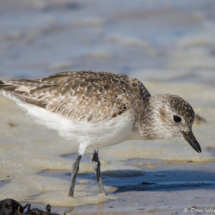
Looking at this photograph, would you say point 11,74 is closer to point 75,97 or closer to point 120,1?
point 75,97

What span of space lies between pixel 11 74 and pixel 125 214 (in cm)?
806

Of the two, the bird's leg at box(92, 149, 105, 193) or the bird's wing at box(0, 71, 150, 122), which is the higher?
the bird's wing at box(0, 71, 150, 122)

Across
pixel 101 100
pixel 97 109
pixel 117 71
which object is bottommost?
pixel 97 109

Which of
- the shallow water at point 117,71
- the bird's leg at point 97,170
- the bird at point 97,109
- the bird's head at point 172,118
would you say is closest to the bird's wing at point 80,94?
the bird at point 97,109

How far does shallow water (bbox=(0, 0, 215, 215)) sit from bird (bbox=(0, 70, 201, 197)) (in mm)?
609

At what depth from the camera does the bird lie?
6.44m

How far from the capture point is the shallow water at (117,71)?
653 cm

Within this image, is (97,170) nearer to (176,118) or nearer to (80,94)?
(80,94)

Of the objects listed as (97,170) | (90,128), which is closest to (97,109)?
(90,128)

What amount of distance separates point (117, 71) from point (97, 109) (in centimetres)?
691

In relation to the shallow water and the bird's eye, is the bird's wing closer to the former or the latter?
the bird's eye

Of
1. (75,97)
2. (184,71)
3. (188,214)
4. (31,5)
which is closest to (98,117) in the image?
(75,97)

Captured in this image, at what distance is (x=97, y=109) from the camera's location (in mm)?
6465

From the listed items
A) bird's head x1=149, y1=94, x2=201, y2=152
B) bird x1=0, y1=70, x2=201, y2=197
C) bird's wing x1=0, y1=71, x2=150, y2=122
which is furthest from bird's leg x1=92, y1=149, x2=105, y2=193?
bird's head x1=149, y1=94, x2=201, y2=152
